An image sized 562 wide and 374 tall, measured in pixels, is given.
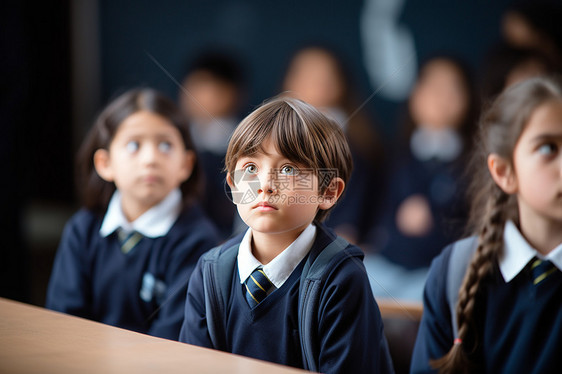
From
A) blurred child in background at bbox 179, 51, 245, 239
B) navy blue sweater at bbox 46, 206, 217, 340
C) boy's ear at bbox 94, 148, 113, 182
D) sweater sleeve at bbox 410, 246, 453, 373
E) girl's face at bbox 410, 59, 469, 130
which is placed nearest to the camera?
sweater sleeve at bbox 410, 246, 453, 373

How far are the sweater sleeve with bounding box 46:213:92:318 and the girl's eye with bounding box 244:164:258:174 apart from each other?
481 millimetres

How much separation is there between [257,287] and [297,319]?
0.21 ft

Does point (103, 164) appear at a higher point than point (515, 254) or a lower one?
higher

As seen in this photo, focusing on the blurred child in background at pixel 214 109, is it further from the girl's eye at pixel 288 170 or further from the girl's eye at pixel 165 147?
the girl's eye at pixel 288 170

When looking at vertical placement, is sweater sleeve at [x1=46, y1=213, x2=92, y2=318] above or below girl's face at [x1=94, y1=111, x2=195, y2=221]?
below

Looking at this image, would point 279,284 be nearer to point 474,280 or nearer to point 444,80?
point 474,280

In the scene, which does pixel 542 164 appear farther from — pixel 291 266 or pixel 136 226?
pixel 136 226

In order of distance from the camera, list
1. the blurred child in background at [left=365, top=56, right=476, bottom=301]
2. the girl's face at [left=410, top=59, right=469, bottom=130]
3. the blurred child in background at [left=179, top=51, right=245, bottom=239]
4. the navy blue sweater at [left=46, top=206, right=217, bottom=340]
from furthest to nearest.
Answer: the girl's face at [left=410, top=59, right=469, bottom=130] < the blurred child in background at [left=365, top=56, right=476, bottom=301] < the blurred child in background at [left=179, top=51, right=245, bottom=239] < the navy blue sweater at [left=46, top=206, right=217, bottom=340]

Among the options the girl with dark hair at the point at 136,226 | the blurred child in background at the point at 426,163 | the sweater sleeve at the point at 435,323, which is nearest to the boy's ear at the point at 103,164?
the girl with dark hair at the point at 136,226

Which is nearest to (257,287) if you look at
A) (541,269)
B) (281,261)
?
(281,261)

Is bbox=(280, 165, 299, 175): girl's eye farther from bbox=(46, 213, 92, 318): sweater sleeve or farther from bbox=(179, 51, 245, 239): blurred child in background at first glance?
bbox=(46, 213, 92, 318): sweater sleeve

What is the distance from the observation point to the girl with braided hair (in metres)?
0.81

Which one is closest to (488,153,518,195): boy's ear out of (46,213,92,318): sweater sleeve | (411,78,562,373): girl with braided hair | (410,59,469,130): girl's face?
(411,78,562,373): girl with braided hair

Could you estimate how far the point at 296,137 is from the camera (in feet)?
2.61
